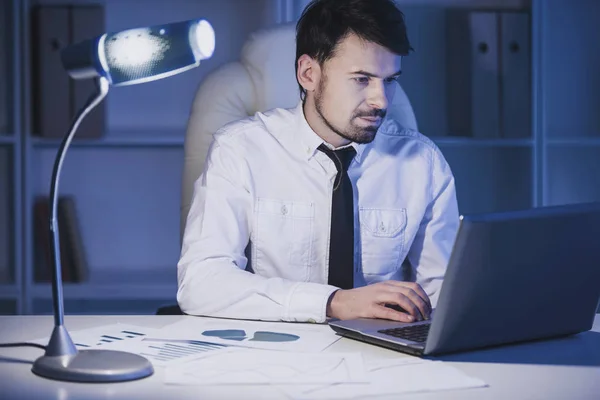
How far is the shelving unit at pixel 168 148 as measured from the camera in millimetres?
3121

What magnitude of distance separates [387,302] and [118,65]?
60 cm

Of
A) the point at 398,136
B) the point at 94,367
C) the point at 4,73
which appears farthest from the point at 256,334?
the point at 4,73

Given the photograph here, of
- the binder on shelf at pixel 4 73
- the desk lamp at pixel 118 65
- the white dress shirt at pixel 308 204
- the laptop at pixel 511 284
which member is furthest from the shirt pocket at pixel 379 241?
the binder on shelf at pixel 4 73

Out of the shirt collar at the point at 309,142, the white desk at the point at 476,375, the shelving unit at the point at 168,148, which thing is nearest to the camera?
the white desk at the point at 476,375

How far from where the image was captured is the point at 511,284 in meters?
1.27

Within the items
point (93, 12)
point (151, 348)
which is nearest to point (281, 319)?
point (151, 348)

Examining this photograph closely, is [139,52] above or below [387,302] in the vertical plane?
above

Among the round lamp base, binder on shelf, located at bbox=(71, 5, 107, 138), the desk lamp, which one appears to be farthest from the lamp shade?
binder on shelf, located at bbox=(71, 5, 107, 138)

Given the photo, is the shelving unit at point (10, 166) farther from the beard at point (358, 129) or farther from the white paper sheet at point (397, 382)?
the white paper sheet at point (397, 382)

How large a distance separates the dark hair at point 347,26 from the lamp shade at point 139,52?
2.75 ft

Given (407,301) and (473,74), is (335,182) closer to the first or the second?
(407,301)

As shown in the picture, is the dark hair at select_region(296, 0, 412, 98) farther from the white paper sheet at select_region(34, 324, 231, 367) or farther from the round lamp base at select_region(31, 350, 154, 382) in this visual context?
the round lamp base at select_region(31, 350, 154, 382)

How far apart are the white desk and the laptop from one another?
0.08 ft

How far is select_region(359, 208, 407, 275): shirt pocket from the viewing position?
2.02m
